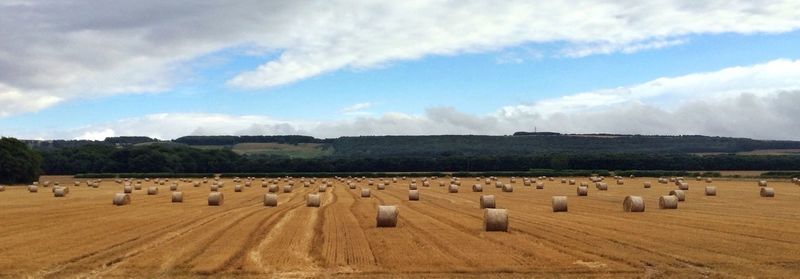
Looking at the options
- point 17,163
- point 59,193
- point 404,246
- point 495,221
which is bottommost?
point 404,246

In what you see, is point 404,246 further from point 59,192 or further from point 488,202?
point 59,192

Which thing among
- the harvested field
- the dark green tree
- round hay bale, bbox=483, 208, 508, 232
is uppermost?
the dark green tree

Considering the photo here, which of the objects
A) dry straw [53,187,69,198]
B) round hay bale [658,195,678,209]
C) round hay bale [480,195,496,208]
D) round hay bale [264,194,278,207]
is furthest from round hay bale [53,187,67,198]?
round hay bale [658,195,678,209]

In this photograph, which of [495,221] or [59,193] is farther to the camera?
[59,193]

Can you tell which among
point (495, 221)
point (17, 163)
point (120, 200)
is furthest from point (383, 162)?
point (495, 221)

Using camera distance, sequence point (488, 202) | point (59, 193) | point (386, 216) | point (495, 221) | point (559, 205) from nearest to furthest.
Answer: point (495, 221)
point (386, 216)
point (559, 205)
point (488, 202)
point (59, 193)

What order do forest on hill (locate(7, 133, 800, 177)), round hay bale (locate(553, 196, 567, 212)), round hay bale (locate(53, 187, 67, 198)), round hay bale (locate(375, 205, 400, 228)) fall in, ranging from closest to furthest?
round hay bale (locate(375, 205, 400, 228)), round hay bale (locate(553, 196, 567, 212)), round hay bale (locate(53, 187, 67, 198)), forest on hill (locate(7, 133, 800, 177))

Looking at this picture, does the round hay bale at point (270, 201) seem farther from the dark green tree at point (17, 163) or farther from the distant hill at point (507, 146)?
the distant hill at point (507, 146)

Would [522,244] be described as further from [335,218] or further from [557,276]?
[335,218]

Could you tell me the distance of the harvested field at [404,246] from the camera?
1455 cm

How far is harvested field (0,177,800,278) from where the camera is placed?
47.8 feet

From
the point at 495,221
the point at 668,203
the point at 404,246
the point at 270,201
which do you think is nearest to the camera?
the point at 404,246

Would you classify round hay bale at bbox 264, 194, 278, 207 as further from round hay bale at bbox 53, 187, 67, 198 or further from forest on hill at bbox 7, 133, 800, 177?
forest on hill at bbox 7, 133, 800, 177

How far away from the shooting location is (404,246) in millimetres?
18312
